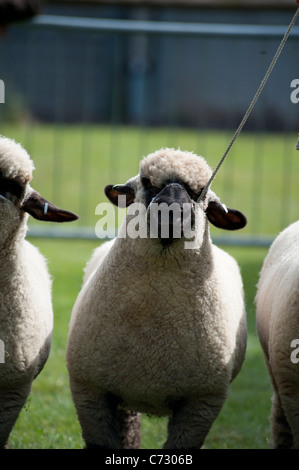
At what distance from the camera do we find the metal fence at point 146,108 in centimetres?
909

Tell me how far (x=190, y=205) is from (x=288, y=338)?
0.68 metres

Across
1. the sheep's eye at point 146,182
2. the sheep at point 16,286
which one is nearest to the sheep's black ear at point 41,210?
the sheep at point 16,286

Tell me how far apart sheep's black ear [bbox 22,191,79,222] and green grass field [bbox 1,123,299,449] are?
39.4 inches

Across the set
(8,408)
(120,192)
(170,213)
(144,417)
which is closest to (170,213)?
(170,213)

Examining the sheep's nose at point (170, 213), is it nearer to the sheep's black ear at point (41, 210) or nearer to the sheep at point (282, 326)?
the sheep's black ear at point (41, 210)

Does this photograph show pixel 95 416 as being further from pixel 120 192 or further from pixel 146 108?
pixel 146 108

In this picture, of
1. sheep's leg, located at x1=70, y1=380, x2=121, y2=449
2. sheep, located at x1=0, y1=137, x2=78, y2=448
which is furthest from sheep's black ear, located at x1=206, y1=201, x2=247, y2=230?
sheep's leg, located at x1=70, y1=380, x2=121, y2=449

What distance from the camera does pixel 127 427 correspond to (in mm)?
4035

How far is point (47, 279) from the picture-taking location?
13.6ft

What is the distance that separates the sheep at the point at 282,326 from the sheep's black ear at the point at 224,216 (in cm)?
31

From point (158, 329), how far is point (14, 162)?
88 cm

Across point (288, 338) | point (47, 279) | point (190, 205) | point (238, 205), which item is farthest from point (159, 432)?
point (238, 205)

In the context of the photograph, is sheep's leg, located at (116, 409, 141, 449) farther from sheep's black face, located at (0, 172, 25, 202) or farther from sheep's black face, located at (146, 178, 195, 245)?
sheep's black face, located at (0, 172, 25, 202)
